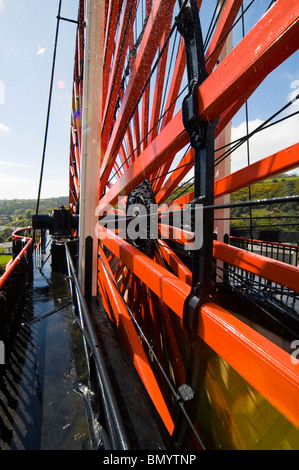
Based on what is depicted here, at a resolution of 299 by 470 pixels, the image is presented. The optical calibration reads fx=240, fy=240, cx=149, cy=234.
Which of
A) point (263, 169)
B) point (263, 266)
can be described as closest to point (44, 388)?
point (263, 266)

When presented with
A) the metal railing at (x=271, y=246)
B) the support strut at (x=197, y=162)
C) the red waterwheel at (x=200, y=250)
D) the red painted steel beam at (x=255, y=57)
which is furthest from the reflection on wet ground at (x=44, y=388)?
the metal railing at (x=271, y=246)

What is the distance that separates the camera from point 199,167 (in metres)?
1.74

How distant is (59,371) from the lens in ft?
7.49

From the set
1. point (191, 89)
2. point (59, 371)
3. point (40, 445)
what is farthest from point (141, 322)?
point (191, 89)

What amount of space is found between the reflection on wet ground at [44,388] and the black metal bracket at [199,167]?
1098 mm

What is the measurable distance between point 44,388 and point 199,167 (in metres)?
2.25

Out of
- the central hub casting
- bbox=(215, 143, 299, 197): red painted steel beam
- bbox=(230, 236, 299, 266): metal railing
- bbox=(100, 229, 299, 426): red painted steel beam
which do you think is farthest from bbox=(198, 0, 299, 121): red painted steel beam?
bbox=(230, 236, 299, 266): metal railing

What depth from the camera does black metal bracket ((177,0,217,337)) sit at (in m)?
1.69

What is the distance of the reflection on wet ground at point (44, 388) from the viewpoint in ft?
5.35

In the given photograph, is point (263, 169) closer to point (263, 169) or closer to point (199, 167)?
point (263, 169)

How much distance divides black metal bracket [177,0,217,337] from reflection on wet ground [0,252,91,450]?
3.60 feet

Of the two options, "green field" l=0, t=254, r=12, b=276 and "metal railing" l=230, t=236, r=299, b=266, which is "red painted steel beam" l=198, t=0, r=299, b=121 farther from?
"green field" l=0, t=254, r=12, b=276

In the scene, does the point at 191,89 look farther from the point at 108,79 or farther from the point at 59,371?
the point at 108,79
